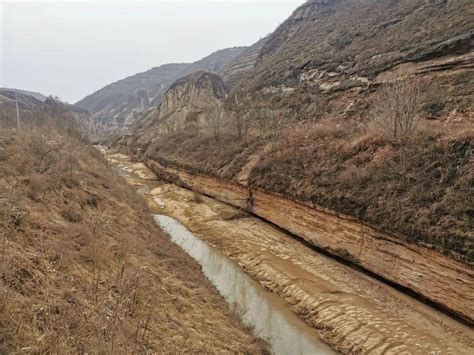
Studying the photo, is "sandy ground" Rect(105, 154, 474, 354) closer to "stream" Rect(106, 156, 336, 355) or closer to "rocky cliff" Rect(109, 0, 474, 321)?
"stream" Rect(106, 156, 336, 355)

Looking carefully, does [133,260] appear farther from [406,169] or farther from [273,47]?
[273,47]

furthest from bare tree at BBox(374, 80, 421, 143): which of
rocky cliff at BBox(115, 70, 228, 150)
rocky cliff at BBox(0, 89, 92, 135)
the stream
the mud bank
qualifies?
rocky cliff at BBox(115, 70, 228, 150)

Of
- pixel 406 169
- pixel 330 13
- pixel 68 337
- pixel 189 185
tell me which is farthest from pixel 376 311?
pixel 330 13

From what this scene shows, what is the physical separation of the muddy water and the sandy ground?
0.35 metres

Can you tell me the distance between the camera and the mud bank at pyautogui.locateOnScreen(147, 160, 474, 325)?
32.4ft

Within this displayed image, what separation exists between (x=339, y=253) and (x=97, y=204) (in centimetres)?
1086

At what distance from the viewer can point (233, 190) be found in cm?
2470

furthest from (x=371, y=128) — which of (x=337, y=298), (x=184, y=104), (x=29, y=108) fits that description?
(x=29, y=108)

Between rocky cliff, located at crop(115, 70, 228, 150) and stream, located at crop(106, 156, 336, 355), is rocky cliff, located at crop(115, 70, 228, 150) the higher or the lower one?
the higher one

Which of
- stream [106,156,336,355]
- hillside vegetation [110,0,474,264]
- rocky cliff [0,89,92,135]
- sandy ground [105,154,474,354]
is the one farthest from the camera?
rocky cliff [0,89,92,135]

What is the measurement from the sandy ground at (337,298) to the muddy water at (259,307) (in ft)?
1.15

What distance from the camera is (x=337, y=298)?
11.9 metres

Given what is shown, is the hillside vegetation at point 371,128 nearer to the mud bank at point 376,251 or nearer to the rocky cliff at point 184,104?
the mud bank at point 376,251

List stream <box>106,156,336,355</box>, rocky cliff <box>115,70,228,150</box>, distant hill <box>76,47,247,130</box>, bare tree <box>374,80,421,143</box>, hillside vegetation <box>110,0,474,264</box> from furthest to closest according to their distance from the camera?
distant hill <box>76,47,247,130</box> → rocky cliff <box>115,70,228,150</box> → bare tree <box>374,80,421,143</box> → hillside vegetation <box>110,0,474,264</box> → stream <box>106,156,336,355</box>
